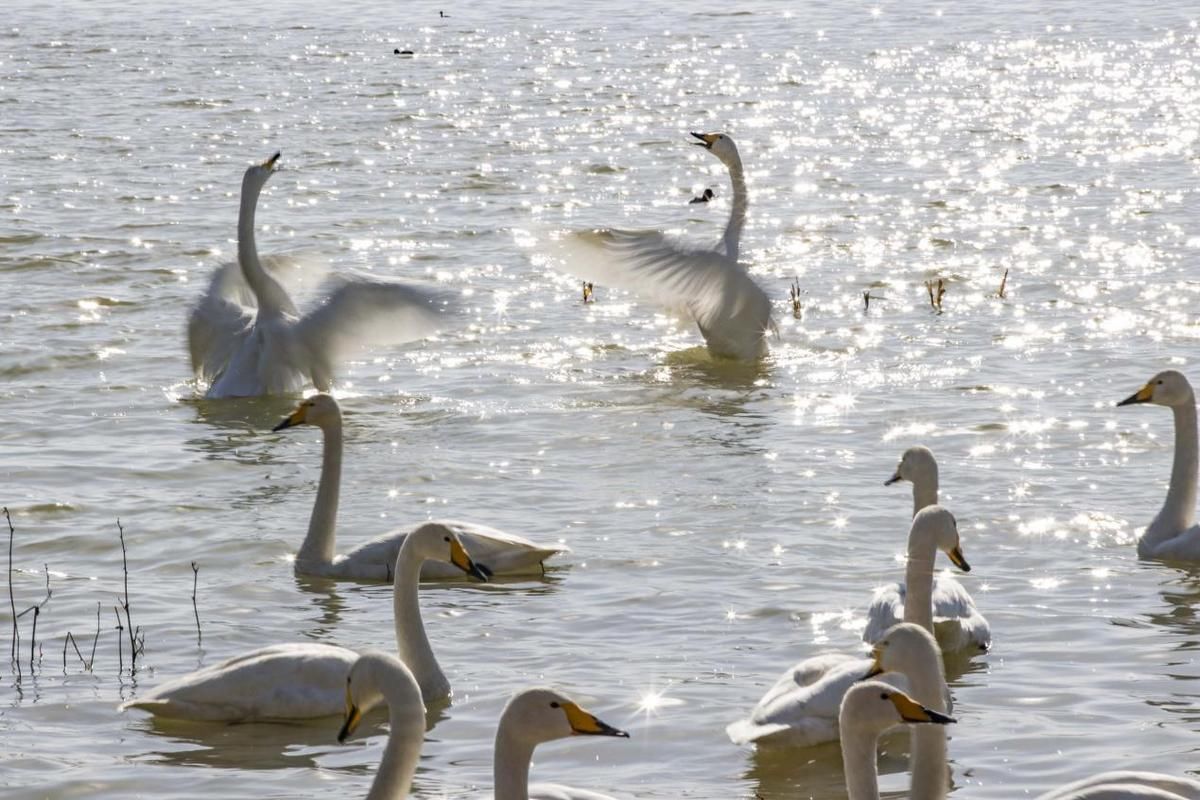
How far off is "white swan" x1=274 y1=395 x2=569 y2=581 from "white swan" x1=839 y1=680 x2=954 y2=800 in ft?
11.1

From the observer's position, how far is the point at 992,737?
6.86 m

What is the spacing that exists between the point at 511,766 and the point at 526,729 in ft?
0.32

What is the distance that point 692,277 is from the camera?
549 inches

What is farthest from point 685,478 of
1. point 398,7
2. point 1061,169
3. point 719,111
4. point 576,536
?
point 398,7

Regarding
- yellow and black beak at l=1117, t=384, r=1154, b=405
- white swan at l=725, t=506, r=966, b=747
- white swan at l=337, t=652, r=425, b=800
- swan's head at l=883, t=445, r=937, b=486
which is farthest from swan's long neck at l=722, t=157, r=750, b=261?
white swan at l=337, t=652, r=425, b=800

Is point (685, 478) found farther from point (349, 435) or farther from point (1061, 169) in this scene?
point (1061, 169)

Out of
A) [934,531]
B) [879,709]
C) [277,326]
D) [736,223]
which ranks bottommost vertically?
[879,709]

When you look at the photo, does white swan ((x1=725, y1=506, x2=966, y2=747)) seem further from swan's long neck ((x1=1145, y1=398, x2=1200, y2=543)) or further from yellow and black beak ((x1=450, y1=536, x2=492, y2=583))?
swan's long neck ((x1=1145, y1=398, x2=1200, y2=543))

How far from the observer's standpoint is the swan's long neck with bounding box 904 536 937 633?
719 centimetres

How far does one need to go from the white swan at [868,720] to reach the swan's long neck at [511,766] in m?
0.81

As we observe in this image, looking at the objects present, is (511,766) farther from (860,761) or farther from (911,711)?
(911,711)

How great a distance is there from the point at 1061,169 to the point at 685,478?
429 inches

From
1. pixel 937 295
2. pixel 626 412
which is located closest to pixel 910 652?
pixel 626 412

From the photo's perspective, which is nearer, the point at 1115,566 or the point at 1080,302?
the point at 1115,566
